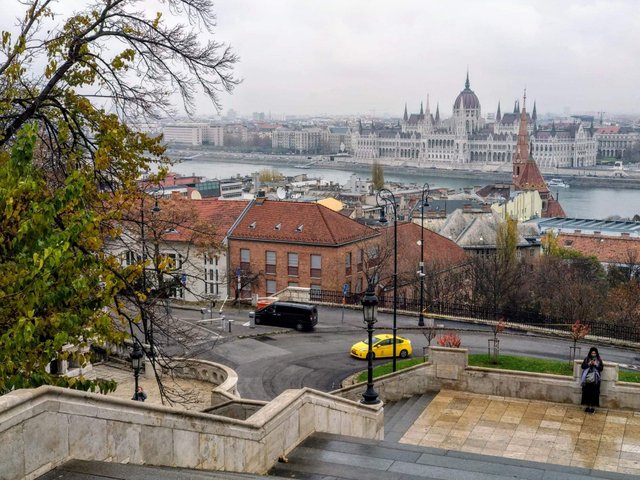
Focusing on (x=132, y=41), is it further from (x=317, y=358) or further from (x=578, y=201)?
(x=578, y=201)

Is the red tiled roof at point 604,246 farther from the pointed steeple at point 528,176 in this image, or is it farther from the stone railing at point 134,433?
the stone railing at point 134,433

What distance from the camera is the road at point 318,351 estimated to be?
22.5m

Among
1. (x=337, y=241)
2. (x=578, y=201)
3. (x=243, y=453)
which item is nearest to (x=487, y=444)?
(x=243, y=453)

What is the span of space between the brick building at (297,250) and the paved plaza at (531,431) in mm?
22963

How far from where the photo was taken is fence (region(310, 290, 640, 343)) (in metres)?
27.6

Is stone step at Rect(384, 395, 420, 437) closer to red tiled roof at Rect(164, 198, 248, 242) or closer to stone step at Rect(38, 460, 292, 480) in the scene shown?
stone step at Rect(38, 460, 292, 480)

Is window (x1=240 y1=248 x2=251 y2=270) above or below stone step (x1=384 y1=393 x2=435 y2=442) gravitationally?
below

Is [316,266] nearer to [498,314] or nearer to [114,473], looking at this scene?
[498,314]

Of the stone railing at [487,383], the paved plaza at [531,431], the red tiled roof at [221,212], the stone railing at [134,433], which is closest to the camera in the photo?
the stone railing at [134,433]

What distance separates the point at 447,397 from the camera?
1830 cm

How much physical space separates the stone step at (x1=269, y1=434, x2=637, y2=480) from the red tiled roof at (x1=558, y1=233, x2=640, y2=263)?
52.0 meters

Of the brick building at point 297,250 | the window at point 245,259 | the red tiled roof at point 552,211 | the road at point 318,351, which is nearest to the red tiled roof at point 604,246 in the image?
the brick building at point 297,250

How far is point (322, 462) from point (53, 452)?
372cm

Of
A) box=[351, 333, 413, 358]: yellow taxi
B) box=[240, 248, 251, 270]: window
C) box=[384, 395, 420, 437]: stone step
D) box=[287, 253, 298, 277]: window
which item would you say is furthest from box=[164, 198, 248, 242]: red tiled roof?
box=[384, 395, 420, 437]: stone step
